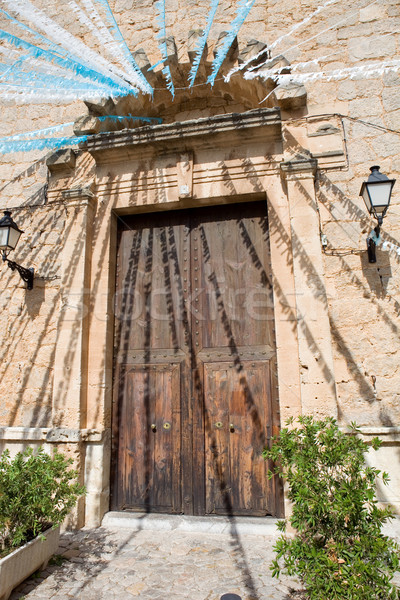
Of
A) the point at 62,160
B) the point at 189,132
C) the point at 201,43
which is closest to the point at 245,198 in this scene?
the point at 189,132

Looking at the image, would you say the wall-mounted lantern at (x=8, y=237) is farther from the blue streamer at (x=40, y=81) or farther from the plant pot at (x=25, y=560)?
the plant pot at (x=25, y=560)

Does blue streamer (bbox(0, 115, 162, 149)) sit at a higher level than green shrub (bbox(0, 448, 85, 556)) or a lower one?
higher

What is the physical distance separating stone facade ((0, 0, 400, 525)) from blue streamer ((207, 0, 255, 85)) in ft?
0.32

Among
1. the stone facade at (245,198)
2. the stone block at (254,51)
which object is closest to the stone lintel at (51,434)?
the stone facade at (245,198)

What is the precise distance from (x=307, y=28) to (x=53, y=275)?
356cm

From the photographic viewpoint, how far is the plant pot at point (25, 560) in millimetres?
2324

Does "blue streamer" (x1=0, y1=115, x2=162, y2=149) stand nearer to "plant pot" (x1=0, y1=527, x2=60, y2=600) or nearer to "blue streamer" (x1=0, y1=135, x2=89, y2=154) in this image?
"blue streamer" (x1=0, y1=135, x2=89, y2=154)

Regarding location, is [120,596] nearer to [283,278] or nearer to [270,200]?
[283,278]

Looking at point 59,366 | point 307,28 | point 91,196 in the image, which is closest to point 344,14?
point 307,28

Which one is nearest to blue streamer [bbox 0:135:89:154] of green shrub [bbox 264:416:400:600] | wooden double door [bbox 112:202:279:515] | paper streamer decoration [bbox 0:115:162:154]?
paper streamer decoration [bbox 0:115:162:154]

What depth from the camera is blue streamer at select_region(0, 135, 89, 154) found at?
166 inches

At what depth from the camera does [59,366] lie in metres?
3.79

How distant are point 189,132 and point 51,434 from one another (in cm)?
313

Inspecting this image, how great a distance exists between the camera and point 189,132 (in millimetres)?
3986
